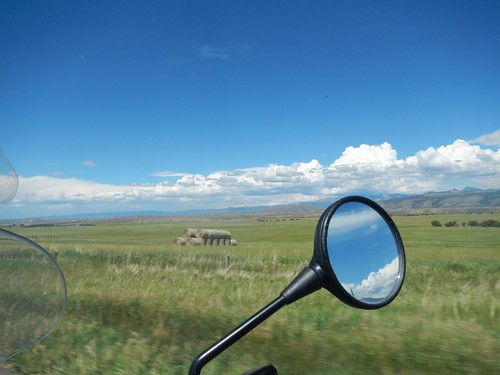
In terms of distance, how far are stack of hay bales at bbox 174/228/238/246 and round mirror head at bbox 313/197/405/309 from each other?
120 feet

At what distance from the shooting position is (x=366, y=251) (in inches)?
72.6

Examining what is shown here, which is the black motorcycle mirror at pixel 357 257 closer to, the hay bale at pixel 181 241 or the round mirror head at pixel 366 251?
the round mirror head at pixel 366 251

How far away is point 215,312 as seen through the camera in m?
6.29

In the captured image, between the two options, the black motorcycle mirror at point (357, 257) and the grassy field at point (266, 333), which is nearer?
the black motorcycle mirror at point (357, 257)

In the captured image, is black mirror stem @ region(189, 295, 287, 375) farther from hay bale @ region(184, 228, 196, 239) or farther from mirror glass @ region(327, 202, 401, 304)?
hay bale @ region(184, 228, 196, 239)

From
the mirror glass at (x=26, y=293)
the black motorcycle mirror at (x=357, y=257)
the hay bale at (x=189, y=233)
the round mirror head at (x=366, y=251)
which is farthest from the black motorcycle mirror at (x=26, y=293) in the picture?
the hay bale at (x=189, y=233)

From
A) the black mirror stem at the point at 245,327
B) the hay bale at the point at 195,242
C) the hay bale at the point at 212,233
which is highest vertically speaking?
the black mirror stem at the point at 245,327

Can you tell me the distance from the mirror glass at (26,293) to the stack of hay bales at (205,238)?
121 ft

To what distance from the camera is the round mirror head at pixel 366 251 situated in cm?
161

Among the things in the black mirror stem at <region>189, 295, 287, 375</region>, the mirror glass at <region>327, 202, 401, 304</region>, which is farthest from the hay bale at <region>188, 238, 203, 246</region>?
the black mirror stem at <region>189, 295, 287, 375</region>

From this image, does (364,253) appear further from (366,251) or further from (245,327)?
(245,327)

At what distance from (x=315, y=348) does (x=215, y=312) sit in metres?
1.98

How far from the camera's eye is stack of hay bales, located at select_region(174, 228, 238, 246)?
3812 cm

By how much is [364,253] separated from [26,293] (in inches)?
43.9
